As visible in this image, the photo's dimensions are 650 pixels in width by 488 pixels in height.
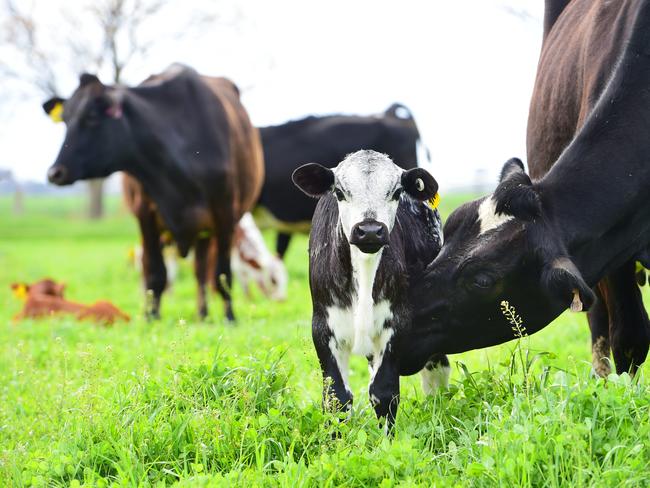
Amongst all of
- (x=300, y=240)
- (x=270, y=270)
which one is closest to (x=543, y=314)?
(x=270, y=270)

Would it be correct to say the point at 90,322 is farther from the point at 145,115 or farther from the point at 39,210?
the point at 39,210

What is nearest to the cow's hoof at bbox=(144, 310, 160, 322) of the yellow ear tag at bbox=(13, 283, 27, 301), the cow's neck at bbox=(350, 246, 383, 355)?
the yellow ear tag at bbox=(13, 283, 27, 301)

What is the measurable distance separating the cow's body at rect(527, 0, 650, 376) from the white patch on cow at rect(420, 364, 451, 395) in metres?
0.86

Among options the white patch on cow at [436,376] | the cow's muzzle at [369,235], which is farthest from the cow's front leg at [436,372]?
the cow's muzzle at [369,235]

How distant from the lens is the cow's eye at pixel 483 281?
3.91 meters

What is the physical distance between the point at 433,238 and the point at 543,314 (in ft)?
2.71

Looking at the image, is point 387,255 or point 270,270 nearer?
point 387,255

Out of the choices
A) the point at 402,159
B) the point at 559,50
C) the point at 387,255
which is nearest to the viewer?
the point at 387,255

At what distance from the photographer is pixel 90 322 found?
29.6 feet

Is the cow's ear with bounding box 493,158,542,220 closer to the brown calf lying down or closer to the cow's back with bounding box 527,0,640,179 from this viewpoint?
→ the cow's back with bounding box 527,0,640,179

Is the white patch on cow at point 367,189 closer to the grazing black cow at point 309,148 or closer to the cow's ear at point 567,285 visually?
the cow's ear at point 567,285

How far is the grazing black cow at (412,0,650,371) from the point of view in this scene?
3863 mm

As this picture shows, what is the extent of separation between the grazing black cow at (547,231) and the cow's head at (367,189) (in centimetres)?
28

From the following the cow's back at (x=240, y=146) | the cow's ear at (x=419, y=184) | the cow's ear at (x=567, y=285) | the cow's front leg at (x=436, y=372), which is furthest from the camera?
the cow's back at (x=240, y=146)
